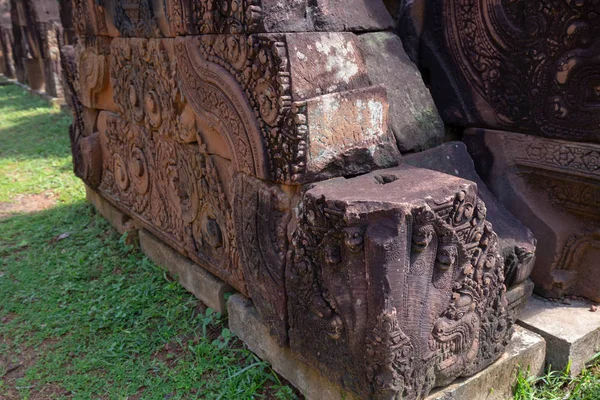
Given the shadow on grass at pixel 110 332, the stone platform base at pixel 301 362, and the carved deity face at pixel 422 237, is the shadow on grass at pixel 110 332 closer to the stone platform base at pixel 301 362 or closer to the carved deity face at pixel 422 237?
the stone platform base at pixel 301 362

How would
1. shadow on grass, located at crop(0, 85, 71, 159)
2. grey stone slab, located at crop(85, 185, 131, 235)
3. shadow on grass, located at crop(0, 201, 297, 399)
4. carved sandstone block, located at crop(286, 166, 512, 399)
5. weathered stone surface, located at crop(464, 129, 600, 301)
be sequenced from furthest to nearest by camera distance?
shadow on grass, located at crop(0, 85, 71, 159), grey stone slab, located at crop(85, 185, 131, 235), shadow on grass, located at crop(0, 201, 297, 399), weathered stone surface, located at crop(464, 129, 600, 301), carved sandstone block, located at crop(286, 166, 512, 399)

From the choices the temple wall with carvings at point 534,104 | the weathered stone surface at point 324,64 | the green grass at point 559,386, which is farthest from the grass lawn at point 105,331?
the weathered stone surface at point 324,64

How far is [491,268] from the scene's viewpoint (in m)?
1.95

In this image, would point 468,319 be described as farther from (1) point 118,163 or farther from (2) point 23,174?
(2) point 23,174

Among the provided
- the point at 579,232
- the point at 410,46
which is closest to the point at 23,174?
the point at 410,46

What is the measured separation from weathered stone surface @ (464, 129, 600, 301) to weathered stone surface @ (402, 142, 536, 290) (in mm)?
153

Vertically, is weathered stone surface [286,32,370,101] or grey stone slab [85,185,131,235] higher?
weathered stone surface [286,32,370,101]

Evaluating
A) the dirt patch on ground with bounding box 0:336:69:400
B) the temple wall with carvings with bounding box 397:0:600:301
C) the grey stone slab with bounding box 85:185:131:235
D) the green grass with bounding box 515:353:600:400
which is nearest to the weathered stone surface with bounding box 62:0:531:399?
the green grass with bounding box 515:353:600:400

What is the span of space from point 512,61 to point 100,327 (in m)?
2.54

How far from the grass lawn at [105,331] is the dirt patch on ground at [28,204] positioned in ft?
0.54

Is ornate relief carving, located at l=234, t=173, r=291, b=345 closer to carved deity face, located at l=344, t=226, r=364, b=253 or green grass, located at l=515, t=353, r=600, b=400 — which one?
carved deity face, located at l=344, t=226, r=364, b=253

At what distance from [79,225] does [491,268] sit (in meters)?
3.52

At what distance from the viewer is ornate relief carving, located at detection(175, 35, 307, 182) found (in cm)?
201

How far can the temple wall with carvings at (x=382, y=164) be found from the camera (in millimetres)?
1781
